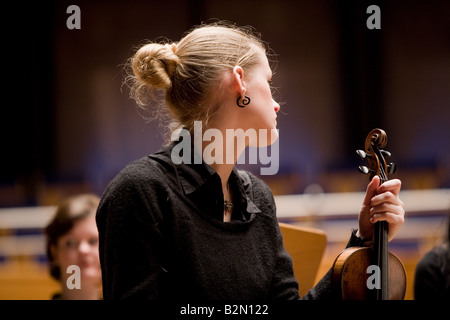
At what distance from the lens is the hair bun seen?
1.33 meters

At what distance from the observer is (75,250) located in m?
1.95

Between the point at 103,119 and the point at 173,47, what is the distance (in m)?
3.56

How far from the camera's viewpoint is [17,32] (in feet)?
14.4

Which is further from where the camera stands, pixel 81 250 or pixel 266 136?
pixel 81 250

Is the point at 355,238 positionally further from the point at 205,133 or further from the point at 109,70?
the point at 109,70

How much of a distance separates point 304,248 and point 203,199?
1.54 ft

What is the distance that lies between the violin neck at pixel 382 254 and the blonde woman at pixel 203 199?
2 cm

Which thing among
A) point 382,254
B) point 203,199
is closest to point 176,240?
point 203,199

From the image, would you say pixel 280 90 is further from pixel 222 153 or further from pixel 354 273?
pixel 354 273

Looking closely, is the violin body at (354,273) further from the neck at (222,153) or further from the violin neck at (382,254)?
the neck at (222,153)

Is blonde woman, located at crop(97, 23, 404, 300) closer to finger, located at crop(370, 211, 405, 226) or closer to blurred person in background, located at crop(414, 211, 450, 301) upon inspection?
finger, located at crop(370, 211, 405, 226)
